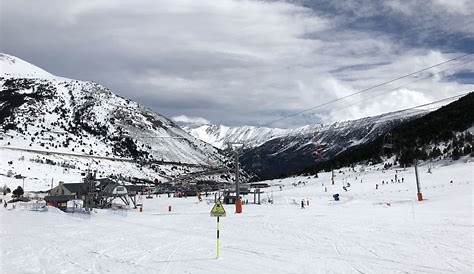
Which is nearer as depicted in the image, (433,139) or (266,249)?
(266,249)

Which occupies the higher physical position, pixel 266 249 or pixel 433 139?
pixel 433 139

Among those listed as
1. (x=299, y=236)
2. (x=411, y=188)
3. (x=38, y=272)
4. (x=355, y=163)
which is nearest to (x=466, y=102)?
(x=355, y=163)

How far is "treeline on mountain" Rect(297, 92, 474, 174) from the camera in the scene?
121 meters

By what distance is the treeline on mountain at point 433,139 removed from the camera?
121 metres

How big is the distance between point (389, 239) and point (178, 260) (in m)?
10.3

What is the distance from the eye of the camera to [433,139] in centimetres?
13988

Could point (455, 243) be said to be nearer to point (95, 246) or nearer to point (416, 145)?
point (95, 246)

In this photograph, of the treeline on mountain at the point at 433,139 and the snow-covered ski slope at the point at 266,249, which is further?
the treeline on mountain at the point at 433,139

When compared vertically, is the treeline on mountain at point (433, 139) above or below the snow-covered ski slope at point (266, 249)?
above

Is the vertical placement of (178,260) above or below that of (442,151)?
below

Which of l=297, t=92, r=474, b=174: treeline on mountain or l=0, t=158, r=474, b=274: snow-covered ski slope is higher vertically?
l=297, t=92, r=474, b=174: treeline on mountain

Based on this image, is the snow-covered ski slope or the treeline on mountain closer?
the snow-covered ski slope

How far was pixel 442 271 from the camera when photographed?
1448 centimetres

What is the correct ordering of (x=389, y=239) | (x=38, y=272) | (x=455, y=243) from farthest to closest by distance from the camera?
(x=389, y=239) → (x=455, y=243) → (x=38, y=272)
